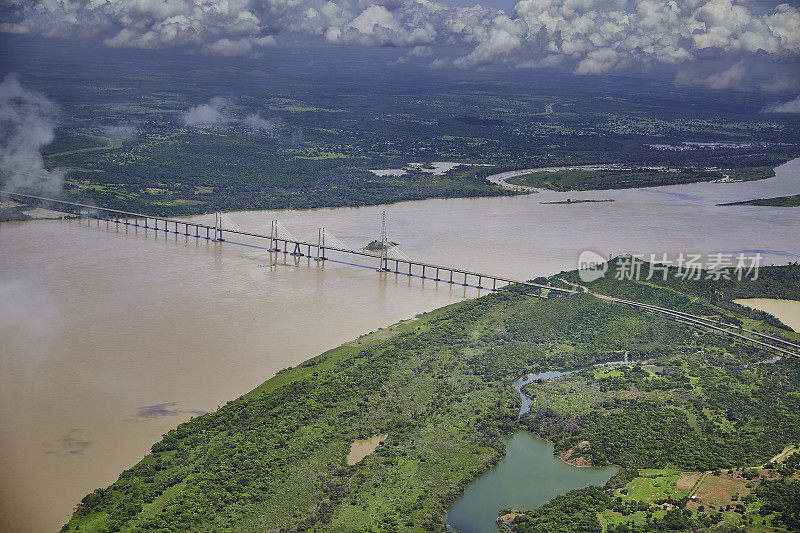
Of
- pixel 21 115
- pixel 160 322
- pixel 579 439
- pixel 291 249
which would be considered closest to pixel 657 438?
pixel 579 439

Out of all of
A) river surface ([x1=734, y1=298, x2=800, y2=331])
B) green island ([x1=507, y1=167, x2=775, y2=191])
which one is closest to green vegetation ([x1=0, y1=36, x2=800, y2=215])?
green island ([x1=507, y1=167, x2=775, y2=191])

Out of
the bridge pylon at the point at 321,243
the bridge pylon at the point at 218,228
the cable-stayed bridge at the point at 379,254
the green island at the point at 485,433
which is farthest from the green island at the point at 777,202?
the bridge pylon at the point at 218,228

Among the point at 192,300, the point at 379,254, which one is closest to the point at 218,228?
the point at 379,254

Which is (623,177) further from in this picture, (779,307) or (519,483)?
(519,483)

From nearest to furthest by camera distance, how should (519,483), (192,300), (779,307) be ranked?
(519,483)
(192,300)
(779,307)

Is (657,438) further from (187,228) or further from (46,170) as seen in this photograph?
(46,170)

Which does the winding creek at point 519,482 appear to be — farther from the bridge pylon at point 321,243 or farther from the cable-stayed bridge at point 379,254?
the bridge pylon at point 321,243
